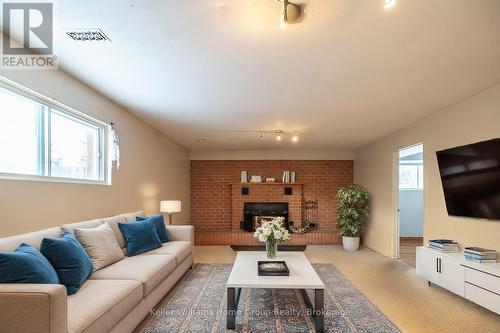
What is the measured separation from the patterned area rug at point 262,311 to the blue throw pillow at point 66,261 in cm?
79

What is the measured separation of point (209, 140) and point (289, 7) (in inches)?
195

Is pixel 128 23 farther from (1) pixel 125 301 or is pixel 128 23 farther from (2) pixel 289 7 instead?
(1) pixel 125 301

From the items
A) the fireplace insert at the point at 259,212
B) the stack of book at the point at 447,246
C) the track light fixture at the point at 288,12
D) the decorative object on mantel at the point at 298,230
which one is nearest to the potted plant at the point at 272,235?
the stack of book at the point at 447,246

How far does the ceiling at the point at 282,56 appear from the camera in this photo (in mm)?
1967

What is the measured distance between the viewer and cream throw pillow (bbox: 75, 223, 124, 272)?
2.84 meters

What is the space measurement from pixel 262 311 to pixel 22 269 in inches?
84.5

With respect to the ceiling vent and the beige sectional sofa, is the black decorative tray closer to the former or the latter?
the beige sectional sofa

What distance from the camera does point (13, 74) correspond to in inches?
98.4

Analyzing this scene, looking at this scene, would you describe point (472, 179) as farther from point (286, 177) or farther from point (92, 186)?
point (286, 177)

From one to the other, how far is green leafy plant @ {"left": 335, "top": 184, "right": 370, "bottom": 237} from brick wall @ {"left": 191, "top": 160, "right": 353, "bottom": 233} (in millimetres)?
1079

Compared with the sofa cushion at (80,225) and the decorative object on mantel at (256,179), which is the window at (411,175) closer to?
the decorative object on mantel at (256,179)

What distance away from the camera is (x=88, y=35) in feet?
7.48

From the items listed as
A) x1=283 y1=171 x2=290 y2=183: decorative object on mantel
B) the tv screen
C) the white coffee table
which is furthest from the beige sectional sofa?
x1=283 y1=171 x2=290 y2=183: decorative object on mantel

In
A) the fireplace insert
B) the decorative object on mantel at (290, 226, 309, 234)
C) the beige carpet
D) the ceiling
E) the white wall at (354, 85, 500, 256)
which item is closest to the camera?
the ceiling
